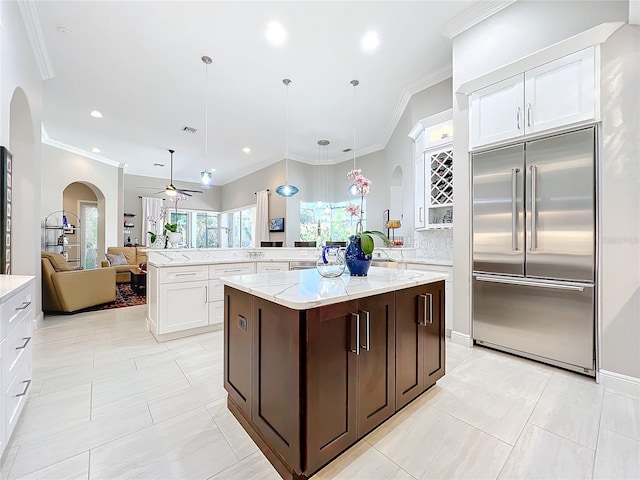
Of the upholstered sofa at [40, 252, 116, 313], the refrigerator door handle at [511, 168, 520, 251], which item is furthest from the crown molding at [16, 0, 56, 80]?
the refrigerator door handle at [511, 168, 520, 251]

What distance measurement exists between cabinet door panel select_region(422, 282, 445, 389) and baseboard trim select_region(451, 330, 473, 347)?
1.00m

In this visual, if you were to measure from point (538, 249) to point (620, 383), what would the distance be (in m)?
1.13

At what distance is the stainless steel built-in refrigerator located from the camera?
2275 mm

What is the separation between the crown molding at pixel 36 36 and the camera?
2.69 meters

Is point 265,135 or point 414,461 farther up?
point 265,135

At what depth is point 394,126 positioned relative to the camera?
5.30 m

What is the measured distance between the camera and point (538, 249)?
98.3 inches

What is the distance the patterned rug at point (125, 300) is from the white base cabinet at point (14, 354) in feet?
11.1

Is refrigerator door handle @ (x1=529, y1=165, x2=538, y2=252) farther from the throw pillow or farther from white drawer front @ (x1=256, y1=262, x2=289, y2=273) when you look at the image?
the throw pillow

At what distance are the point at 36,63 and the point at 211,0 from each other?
2.59 meters

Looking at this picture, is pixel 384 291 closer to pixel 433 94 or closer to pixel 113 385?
pixel 113 385

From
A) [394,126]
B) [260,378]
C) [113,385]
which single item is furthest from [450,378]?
[394,126]

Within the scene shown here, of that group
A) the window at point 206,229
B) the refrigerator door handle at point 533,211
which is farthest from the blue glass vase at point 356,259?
the window at point 206,229

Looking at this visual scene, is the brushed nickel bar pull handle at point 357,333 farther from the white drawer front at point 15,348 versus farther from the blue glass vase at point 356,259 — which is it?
the white drawer front at point 15,348
